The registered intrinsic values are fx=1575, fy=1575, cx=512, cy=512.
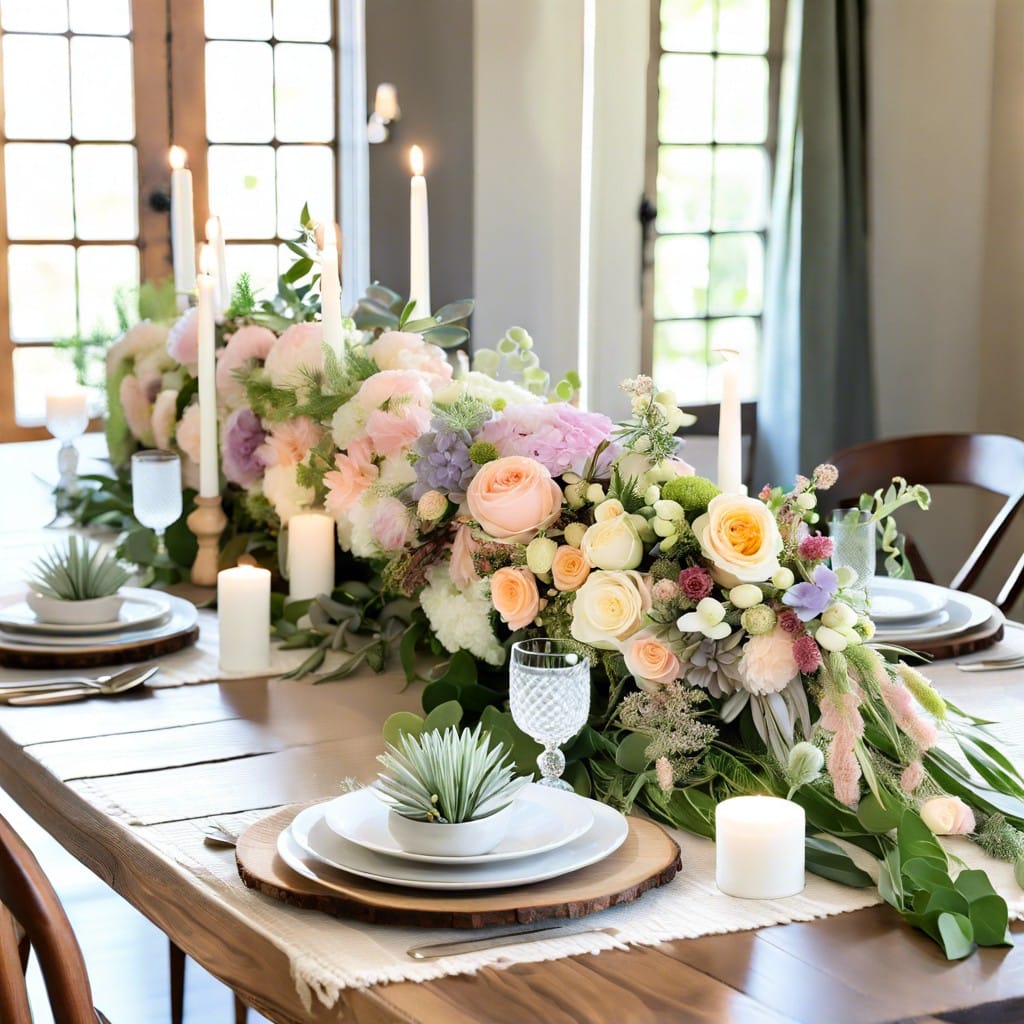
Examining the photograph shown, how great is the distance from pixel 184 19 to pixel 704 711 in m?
3.11

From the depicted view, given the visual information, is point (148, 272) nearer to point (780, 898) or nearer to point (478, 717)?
point (478, 717)

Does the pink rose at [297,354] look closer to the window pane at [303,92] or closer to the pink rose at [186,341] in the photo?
the pink rose at [186,341]

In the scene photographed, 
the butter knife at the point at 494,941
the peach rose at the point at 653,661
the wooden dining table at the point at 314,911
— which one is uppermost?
the peach rose at the point at 653,661

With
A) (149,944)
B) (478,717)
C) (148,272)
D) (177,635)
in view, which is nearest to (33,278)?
(148,272)

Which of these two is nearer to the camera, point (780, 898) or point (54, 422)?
point (780, 898)

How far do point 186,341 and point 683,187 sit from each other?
2191mm

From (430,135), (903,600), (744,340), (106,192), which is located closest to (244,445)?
(903,600)

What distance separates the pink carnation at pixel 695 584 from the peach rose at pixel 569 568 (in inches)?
4.9

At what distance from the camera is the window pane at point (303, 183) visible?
4027mm

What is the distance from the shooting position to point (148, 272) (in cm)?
390

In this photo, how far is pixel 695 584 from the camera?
1.19 metres

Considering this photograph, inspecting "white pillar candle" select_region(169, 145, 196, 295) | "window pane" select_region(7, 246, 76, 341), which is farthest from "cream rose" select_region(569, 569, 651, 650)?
"window pane" select_region(7, 246, 76, 341)

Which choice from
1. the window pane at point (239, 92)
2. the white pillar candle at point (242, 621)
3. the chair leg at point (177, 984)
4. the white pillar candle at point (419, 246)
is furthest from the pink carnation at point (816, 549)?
the window pane at point (239, 92)

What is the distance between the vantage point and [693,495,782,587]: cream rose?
1164 millimetres
